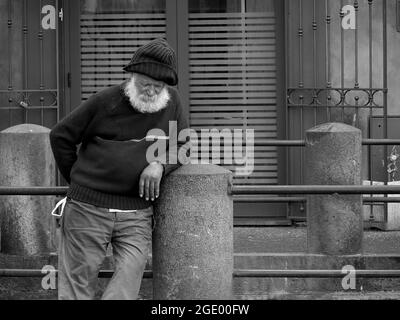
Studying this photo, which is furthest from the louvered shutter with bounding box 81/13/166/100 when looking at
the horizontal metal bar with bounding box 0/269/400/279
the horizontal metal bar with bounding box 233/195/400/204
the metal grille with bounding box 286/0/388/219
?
the horizontal metal bar with bounding box 0/269/400/279

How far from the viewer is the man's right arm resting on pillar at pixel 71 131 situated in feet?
18.5

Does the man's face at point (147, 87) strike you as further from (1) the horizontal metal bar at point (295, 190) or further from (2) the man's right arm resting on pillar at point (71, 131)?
(1) the horizontal metal bar at point (295, 190)

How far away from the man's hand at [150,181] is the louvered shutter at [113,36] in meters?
5.54

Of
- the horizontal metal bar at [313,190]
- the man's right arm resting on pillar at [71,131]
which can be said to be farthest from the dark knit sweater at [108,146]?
the horizontal metal bar at [313,190]

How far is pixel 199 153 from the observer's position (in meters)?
11.1

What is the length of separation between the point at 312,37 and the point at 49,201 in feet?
12.0

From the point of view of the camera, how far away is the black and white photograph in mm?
5625

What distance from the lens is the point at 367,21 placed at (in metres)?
10.9

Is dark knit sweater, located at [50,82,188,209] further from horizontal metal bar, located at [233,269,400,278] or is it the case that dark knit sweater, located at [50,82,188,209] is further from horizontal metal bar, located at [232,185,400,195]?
horizontal metal bar, located at [233,269,400,278]

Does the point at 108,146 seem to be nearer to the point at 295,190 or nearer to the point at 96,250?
the point at 96,250

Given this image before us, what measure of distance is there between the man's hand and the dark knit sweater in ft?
0.12

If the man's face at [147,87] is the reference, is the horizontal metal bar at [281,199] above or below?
below

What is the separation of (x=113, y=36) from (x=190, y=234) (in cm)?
540

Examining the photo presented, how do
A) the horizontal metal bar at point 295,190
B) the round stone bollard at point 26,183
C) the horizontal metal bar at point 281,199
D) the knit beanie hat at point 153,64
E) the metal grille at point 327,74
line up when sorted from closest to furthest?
1. the knit beanie hat at point 153,64
2. the horizontal metal bar at point 295,190
3. the round stone bollard at point 26,183
4. the horizontal metal bar at point 281,199
5. the metal grille at point 327,74
